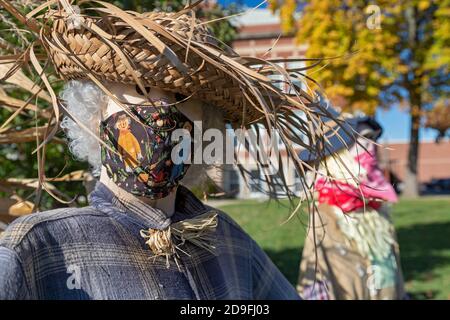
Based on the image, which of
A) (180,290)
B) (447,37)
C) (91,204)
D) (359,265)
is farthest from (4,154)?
(447,37)

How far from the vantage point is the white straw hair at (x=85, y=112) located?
181cm

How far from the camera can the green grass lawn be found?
6.09 m

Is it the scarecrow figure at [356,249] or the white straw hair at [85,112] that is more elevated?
the white straw hair at [85,112]

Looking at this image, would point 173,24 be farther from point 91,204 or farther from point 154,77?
point 91,204

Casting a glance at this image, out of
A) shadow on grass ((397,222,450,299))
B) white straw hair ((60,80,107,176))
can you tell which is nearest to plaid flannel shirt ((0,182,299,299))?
white straw hair ((60,80,107,176))

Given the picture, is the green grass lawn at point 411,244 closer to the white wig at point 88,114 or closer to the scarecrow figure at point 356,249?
the scarecrow figure at point 356,249

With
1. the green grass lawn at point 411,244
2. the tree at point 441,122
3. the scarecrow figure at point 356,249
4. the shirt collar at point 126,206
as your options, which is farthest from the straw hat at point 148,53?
the tree at point 441,122

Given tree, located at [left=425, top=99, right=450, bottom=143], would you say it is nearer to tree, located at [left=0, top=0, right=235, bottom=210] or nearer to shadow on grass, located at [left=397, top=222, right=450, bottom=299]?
shadow on grass, located at [left=397, top=222, right=450, bottom=299]

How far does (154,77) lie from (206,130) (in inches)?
14.6

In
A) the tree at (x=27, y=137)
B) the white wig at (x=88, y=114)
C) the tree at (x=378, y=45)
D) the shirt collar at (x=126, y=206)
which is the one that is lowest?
the shirt collar at (x=126, y=206)

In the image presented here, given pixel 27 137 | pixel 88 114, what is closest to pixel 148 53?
pixel 88 114

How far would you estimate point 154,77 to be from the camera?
5.42ft

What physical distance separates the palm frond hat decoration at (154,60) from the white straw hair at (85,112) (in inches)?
1.8

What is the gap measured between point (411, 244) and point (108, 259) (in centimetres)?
798
